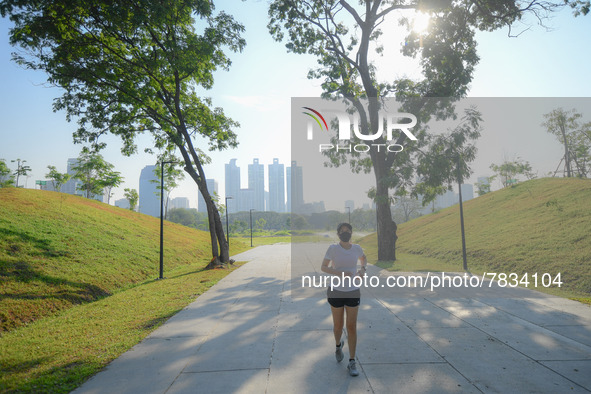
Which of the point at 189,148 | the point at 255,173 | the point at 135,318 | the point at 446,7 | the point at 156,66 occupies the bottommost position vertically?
the point at 135,318

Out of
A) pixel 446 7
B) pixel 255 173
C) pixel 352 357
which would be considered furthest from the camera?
pixel 255 173

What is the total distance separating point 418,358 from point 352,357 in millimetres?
1229

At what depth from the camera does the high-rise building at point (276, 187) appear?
515 feet

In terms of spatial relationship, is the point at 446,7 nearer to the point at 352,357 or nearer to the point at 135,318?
the point at 352,357

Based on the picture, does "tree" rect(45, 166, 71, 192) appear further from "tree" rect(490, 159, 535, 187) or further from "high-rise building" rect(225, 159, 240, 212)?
"high-rise building" rect(225, 159, 240, 212)

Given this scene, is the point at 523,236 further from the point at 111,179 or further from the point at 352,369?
the point at 111,179

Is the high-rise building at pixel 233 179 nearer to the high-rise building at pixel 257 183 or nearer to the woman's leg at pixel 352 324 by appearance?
the high-rise building at pixel 257 183

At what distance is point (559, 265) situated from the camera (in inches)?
502

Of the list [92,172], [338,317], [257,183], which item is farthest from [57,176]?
[257,183]

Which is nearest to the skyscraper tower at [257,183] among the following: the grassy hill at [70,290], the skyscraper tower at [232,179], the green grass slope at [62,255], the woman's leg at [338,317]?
the skyscraper tower at [232,179]

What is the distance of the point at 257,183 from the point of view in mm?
173500

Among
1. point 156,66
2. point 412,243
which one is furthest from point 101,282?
point 412,243

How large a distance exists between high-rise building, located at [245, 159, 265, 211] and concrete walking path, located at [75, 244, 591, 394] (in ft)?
524

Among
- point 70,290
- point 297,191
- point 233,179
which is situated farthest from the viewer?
point 233,179
